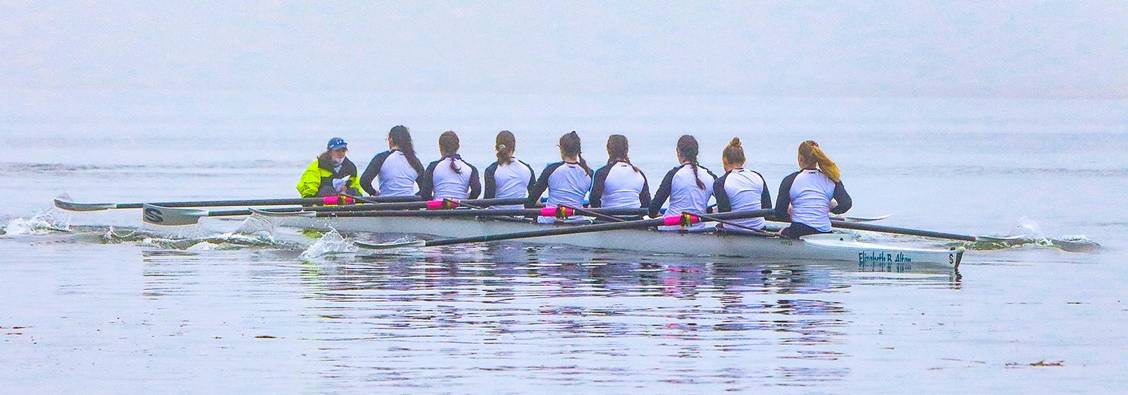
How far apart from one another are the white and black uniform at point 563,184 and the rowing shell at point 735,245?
1.12ft

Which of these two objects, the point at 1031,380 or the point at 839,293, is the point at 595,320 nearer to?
the point at 839,293

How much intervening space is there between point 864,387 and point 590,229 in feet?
22.7

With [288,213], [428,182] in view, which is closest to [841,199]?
[428,182]

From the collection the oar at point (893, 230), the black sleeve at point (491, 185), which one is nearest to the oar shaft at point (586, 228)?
the oar at point (893, 230)

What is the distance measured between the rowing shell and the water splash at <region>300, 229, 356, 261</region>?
1752 mm

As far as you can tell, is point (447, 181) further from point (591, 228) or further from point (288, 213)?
A: point (591, 228)

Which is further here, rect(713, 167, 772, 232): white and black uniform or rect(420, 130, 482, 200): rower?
rect(420, 130, 482, 200): rower

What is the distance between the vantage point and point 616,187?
1781 cm

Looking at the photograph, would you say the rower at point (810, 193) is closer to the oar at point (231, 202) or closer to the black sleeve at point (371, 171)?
the oar at point (231, 202)

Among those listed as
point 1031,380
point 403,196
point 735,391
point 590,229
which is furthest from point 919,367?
point 403,196

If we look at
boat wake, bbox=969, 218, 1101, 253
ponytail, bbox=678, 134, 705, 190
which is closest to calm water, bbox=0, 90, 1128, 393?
boat wake, bbox=969, 218, 1101, 253

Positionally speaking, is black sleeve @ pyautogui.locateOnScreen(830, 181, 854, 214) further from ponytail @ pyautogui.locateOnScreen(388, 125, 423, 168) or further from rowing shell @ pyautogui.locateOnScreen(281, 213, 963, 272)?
ponytail @ pyautogui.locateOnScreen(388, 125, 423, 168)

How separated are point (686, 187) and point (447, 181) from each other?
3.48 metres

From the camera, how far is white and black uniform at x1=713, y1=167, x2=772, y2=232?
16.6 metres
